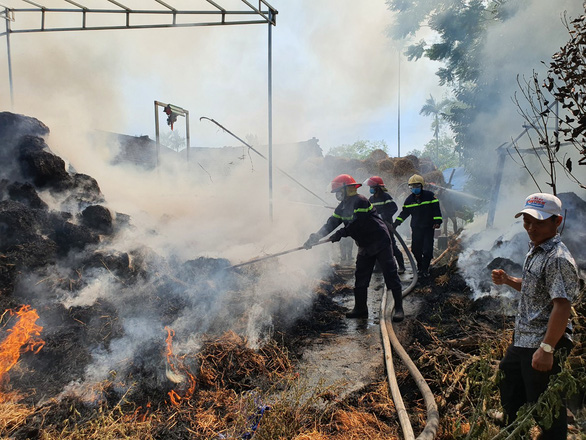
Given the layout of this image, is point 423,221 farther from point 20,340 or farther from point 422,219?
point 20,340

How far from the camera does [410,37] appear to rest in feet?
56.3

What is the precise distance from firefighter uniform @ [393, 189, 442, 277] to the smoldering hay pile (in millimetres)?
3596

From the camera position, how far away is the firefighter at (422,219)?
26.0ft

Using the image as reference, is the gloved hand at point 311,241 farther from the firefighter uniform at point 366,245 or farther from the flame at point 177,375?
the flame at point 177,375

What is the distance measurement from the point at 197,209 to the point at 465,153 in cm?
1180

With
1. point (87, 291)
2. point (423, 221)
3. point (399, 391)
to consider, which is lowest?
point (399, 391)

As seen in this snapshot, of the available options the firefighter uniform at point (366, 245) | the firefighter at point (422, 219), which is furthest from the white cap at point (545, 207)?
the firefighter at point (422, 219)

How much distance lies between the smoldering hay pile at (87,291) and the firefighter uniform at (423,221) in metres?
3.60

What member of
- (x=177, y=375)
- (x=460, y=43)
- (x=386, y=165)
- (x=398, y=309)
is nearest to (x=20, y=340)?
(x=177, y=375)

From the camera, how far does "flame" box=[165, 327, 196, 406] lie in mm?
3463

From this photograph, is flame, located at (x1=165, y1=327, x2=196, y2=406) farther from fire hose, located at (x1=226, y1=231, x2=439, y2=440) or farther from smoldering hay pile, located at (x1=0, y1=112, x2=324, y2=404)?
fire hose, located at (x1=226, y1=231, x2=439, y2=440)

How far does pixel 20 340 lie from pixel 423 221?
6.99 meters

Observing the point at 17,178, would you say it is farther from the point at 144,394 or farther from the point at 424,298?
the point at 424,298

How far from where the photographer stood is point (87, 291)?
439 cm
